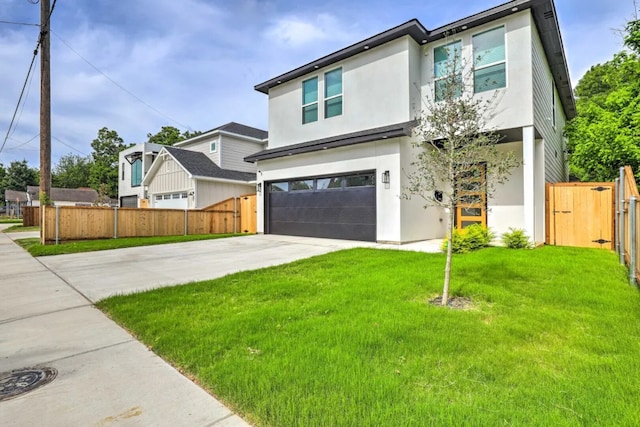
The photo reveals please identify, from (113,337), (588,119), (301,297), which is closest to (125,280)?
(113,337)

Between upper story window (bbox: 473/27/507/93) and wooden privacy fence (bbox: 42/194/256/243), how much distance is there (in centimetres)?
1041

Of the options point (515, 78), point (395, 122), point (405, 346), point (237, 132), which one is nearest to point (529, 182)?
point (515, 78)

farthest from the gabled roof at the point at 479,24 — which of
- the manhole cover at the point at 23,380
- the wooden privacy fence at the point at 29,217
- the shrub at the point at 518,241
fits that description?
the wooden privacy fence at the point at 29,217

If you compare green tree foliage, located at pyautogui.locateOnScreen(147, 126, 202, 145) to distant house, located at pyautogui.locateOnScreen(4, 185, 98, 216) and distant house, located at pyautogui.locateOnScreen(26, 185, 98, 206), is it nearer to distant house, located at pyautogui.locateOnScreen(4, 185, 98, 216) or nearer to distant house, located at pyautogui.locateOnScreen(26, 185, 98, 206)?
distant house, located at pyautogui.locateOnScreen(26, 185, 98, 206)

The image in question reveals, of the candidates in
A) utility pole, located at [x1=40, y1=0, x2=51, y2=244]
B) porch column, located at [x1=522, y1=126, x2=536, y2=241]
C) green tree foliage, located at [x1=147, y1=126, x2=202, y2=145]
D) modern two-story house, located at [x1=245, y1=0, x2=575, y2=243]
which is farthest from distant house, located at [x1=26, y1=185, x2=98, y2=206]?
porch column, located at [x1=522, y1=126, x2=536, y2=241]

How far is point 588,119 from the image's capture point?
1296 centimetres

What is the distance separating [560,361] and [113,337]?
4.05 meters

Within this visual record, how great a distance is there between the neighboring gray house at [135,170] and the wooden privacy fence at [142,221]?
10.1 metres

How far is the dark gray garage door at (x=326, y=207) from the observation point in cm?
1020

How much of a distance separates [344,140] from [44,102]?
10501 mm

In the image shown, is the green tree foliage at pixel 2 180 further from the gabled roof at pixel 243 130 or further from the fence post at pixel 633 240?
the fence post at pixel 633 240

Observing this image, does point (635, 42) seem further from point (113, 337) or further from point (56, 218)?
point (56, 218)

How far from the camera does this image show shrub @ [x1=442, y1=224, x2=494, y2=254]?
765 centimetres

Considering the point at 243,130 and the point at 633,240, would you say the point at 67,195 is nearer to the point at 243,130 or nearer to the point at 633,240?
the point at 243,130
